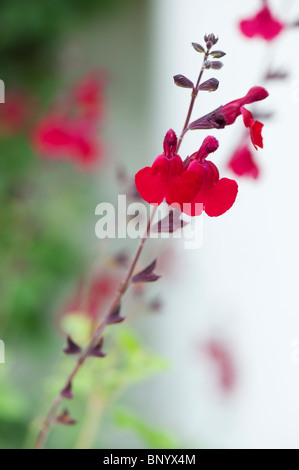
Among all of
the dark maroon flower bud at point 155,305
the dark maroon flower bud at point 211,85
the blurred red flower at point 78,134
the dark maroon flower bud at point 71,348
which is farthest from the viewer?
the blurred red flower at point 78,134

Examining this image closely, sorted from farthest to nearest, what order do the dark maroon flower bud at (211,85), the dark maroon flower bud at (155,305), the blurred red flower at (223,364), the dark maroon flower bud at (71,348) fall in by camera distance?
the blurred red flower at (223,364), the dark maroon flower bud at (155,305), the dark maroon flower bud at (71,348), the dark maroon flower bud at (211,85)

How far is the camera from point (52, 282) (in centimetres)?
207

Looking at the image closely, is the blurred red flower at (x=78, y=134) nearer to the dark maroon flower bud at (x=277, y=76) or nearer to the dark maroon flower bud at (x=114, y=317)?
the dark maroon flower bud at (x=277, y=76)

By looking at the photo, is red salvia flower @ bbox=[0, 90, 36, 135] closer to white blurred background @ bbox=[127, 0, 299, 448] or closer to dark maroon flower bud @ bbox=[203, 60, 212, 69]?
white blurred background @ bbox=[127, 0, 299, 448]

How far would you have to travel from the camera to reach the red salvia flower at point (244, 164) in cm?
51

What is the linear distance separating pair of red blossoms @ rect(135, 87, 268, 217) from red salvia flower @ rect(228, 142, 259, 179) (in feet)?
0.38

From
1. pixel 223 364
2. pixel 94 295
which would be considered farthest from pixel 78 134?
pixel 223 364

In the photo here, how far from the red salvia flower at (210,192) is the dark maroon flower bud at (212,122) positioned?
0.09 ft

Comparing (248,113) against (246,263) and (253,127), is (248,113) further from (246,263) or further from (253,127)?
(246,263)

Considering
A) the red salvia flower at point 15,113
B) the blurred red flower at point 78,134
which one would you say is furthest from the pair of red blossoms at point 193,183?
the red salvia flower at point 15,113

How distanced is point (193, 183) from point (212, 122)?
4cm

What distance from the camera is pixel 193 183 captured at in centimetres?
37
